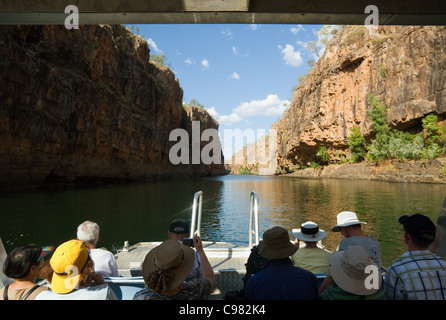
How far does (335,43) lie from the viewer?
53.3 meters

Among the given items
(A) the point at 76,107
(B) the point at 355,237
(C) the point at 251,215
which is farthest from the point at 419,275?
(A) the point at 76,107

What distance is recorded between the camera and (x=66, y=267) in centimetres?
187

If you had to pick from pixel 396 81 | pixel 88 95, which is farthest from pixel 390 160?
pixel 88 95

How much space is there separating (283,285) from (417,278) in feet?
2.95

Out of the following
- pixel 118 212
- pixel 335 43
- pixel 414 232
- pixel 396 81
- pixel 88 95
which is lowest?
pixel 118 212

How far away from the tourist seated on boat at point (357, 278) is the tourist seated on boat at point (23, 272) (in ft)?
6.94

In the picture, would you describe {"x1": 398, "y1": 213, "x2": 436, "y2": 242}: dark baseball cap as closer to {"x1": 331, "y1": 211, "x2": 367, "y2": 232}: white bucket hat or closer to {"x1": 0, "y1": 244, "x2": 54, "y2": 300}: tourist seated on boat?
{"x1": 331, "y1": 211, "x2": 367, "y2": 232}: white bucket hat

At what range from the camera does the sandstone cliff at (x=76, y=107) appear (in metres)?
20.8

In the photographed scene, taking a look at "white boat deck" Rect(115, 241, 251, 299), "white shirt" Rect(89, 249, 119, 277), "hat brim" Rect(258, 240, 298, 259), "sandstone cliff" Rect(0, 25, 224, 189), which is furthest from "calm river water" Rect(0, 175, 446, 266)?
"sandstone cliff" Rect(0, 25, 224, 189)

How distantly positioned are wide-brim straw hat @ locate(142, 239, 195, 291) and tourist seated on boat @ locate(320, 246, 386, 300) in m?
0.96

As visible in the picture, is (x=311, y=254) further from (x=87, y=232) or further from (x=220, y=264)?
(x=87, y=232)

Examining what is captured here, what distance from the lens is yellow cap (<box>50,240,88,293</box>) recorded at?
1.85 metres
